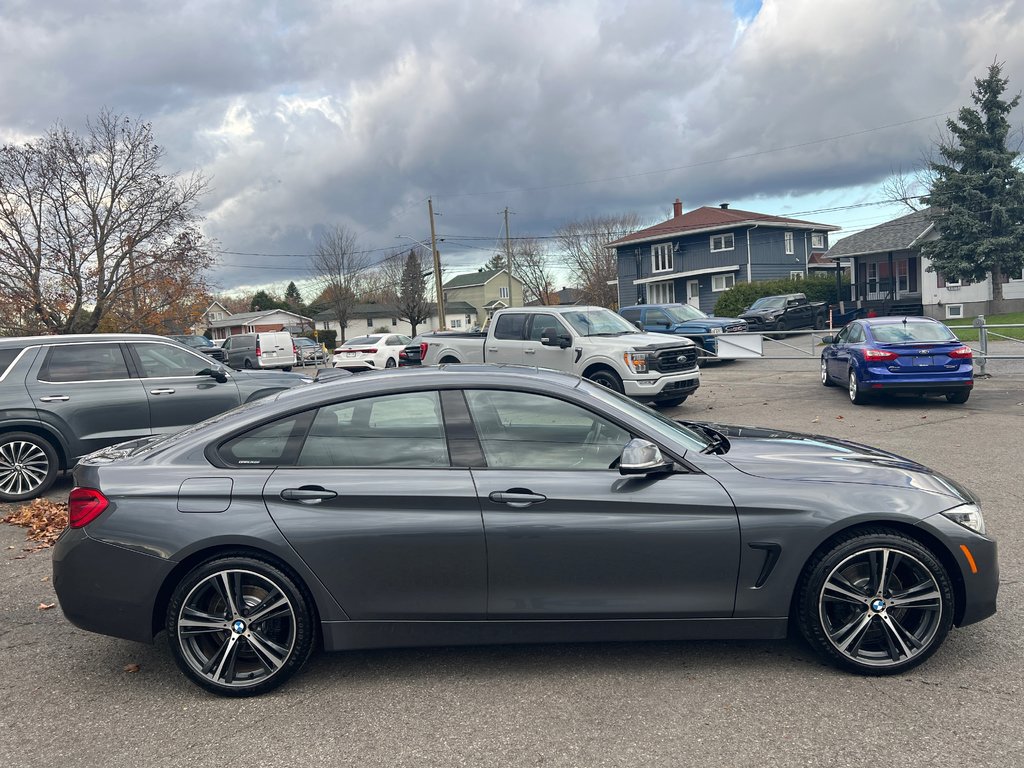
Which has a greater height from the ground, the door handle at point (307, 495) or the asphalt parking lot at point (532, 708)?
the door handle at point (307, 495)

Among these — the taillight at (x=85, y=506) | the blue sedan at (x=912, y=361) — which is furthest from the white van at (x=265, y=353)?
the taillight at (x=85, y=506)

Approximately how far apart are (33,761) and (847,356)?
13.2 meters

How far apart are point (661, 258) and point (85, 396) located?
4810 centimetres

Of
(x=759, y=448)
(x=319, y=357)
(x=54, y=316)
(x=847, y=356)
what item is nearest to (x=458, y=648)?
(x=759, y=448)

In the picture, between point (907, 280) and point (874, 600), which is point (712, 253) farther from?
point (874, 600)

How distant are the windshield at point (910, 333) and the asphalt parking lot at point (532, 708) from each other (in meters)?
8.81

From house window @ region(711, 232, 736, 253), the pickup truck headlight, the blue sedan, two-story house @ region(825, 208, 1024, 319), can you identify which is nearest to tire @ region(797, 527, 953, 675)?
the pickup truck headlight

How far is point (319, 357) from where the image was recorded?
45656 mm

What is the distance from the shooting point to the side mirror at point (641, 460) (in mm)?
3691

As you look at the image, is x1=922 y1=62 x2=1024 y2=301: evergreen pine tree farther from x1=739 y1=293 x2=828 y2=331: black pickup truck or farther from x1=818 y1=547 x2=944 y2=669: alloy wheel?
x1=818 y1=547 x2=944 y2=669: alloy wheel

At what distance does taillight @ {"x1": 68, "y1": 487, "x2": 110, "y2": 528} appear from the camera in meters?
3.85

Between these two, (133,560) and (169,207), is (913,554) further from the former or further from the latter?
(169,207)

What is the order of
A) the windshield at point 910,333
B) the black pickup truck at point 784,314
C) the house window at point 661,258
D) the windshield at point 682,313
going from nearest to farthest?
the windshield at point 910,333, the windshield at point 682,313, the black pickup truck at point 784,314, the house window at point 661,258

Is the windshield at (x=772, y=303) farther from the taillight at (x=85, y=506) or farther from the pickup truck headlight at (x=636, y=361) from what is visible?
the taillight at (x=85, y=506)
